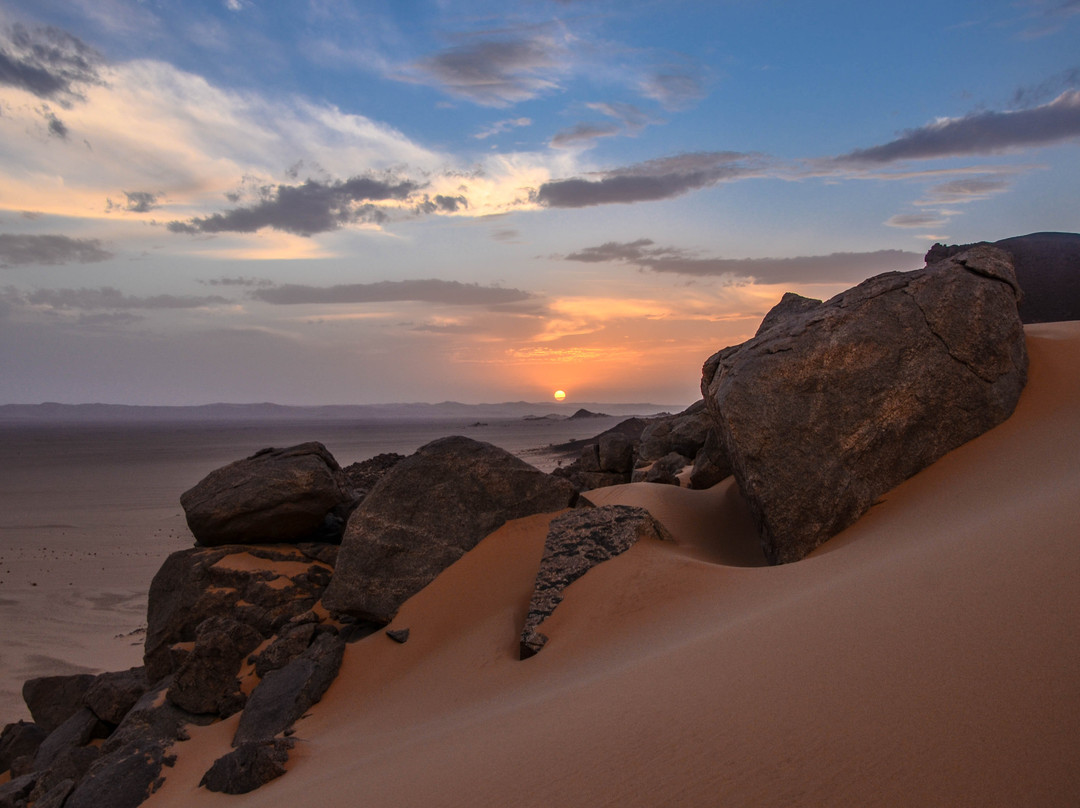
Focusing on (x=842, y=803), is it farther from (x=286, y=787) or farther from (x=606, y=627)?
(x=286, y=787)

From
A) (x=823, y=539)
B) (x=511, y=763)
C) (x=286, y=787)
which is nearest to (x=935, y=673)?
(x=511, y=763)

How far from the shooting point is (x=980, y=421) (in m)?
7.23

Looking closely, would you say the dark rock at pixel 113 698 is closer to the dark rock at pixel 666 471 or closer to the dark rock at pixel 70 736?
the dark rock at pixel 70 736

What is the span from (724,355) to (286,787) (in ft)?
23.1

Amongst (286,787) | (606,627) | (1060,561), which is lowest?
(286,787)

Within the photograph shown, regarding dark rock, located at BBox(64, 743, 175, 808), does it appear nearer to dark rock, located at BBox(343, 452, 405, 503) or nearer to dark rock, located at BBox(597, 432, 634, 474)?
dark rock, located at BBox(597, 432, 634, 474)

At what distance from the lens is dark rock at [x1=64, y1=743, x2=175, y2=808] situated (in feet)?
18.7

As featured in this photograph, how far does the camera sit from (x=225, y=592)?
8.46 metres

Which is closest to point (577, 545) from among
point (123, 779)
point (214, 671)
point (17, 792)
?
point (214, 671)

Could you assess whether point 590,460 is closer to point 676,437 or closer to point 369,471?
point 676,437

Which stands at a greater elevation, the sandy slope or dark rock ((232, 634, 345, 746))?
the sandy slope

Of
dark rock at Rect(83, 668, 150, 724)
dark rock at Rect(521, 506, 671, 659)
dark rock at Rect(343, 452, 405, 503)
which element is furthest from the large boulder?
dark rock at Rect(343, 452, 405, 503)

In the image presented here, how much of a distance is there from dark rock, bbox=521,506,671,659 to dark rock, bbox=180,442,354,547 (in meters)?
3.96

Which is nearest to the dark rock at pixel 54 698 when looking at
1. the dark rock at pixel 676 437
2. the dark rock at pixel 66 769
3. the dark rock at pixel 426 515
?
the dark rock at pixel 66 769
